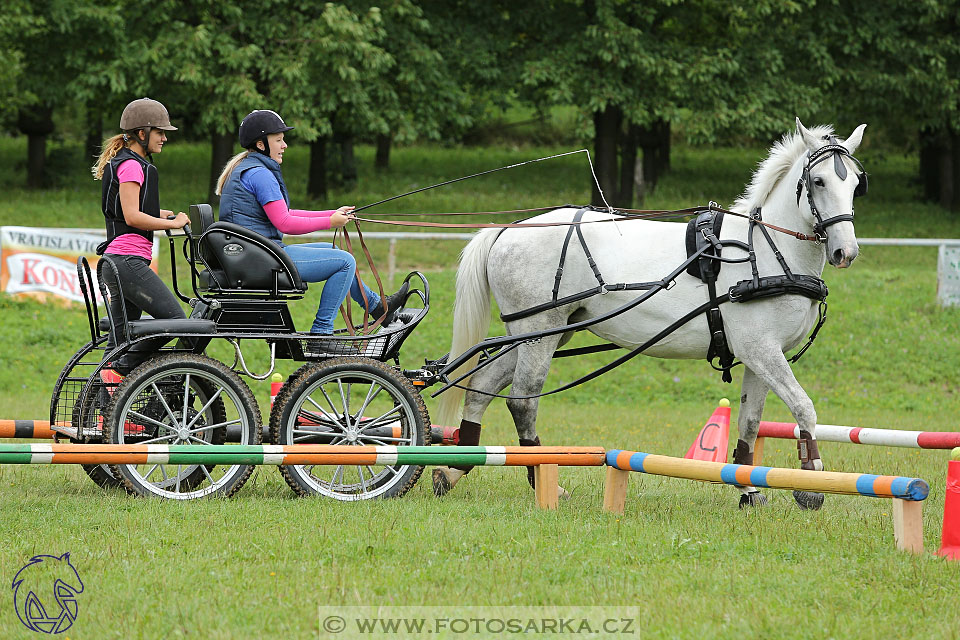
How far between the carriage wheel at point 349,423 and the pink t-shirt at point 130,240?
118 cm

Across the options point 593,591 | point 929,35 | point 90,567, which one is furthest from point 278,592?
point 929,35

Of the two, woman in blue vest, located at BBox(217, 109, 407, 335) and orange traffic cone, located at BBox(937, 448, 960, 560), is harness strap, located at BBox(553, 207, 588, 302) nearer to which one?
woman in blue vest, located at BBox(217, 109, 407, 335)

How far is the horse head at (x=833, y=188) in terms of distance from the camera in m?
6.88

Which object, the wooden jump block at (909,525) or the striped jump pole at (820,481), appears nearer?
the striped jump pole at (820,481)

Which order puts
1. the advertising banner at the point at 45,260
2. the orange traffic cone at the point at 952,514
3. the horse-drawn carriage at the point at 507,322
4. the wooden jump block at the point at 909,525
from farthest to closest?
the advertising banner at the point at 45,260 → the horse-drawn carriage at the point at 507,322 → the wooden jump block at the point at 909,525 → the orange traffic cone at the point at 952,514

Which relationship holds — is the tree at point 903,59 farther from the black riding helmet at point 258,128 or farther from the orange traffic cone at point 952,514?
the orange traffic cone at point 952,514

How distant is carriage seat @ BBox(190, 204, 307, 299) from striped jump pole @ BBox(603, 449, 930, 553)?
2.24 m

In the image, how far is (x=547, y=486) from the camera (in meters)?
6.62

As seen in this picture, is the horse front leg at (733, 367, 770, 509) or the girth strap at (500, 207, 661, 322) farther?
the horse front leg at (733, 367, 770, 509)

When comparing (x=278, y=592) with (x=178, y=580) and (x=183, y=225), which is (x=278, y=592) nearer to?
(x=178, y=580)

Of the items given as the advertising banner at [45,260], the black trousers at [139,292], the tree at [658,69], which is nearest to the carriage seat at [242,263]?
the black trousers at [139,292]

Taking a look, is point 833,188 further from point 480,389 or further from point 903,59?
point 903,59

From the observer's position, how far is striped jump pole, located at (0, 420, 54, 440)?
7.29m

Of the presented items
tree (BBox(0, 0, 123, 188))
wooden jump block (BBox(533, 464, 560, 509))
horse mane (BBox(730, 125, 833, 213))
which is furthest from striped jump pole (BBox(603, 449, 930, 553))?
tree (BBox(0, 0, 123, 188))
